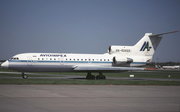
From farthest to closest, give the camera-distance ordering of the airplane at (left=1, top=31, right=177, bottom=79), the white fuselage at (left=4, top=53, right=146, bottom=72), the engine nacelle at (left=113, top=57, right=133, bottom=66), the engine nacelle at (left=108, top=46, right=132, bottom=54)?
the engine nacelle at (left=108, top=46, right=132, bottom=54)
the engine nacelle at (left=113, top=57, right=133, bottom=66)
the airplane at (left=1, top=31, right=177, bottom=79)
the white fuselage at (left=4, top=53, right=146, bottom=72)

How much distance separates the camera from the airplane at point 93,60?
34719 millimetres

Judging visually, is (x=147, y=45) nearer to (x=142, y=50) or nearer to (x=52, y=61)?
(x=142, y=50)

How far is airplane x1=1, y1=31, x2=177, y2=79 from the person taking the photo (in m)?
34.7

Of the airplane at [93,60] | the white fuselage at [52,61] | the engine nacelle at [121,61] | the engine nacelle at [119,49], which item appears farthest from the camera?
the engine nacelle at [119,49]

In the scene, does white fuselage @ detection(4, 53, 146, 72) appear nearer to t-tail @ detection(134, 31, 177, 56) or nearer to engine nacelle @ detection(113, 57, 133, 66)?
engine nacelle @ detection(113, 57, 133, 66)

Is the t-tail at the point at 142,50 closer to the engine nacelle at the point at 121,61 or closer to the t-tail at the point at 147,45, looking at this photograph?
the t-tail at the point at 147,45

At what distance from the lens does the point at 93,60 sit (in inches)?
1469

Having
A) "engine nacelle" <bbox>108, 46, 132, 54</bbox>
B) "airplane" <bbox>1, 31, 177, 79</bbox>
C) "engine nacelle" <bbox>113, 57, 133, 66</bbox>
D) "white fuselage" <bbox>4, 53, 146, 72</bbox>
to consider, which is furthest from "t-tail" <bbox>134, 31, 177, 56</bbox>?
"white fuselage" <bbox>4, 53, 146, 72</bbox>

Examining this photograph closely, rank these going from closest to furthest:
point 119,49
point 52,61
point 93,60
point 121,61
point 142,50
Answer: point 52,61, point 93,60, point 121,61, point 119,49, point 142,50

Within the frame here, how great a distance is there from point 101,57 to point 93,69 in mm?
3581

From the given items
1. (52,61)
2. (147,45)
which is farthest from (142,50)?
(52,61)

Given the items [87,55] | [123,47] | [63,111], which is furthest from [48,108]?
[123,47]

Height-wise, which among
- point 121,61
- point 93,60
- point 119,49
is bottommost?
point 121,61

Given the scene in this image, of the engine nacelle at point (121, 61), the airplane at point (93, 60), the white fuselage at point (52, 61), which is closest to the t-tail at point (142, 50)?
the airplane at point (93, 60)
